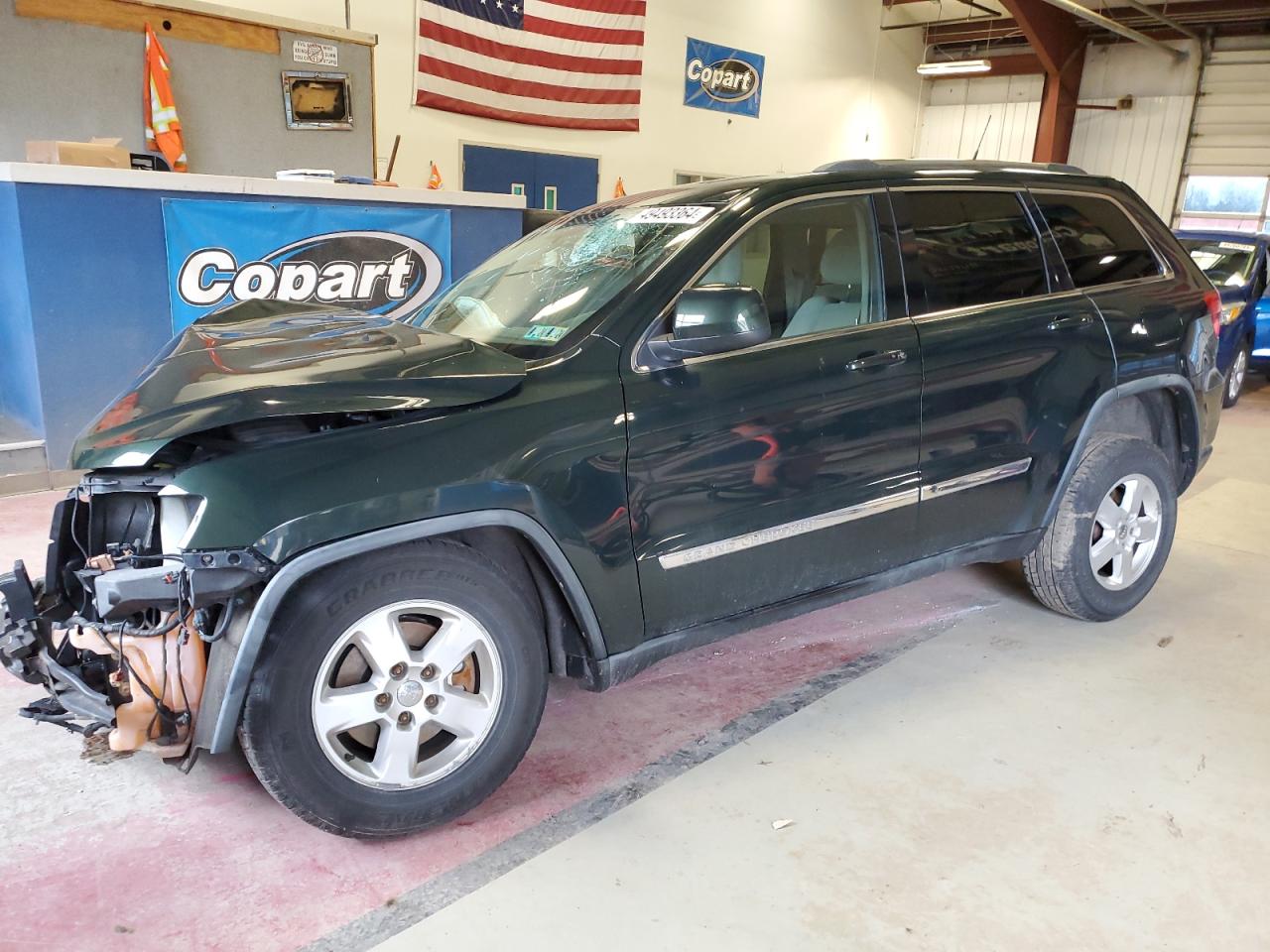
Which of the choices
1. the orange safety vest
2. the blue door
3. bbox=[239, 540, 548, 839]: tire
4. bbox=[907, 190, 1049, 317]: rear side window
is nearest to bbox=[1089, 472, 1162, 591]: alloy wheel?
bbox=[907, 190, 1049, 317]: rear side window

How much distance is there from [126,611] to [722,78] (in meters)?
14.6

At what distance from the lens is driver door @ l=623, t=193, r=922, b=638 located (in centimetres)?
245

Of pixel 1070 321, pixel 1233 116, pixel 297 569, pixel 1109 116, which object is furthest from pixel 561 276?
pixel 1109 116

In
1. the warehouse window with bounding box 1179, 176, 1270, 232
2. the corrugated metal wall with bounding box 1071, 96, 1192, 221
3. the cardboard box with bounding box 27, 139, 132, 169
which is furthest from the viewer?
the corrugated metal wall with bounding box 1071, 96, 1192, 221

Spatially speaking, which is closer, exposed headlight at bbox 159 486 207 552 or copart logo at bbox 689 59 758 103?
exposed headlight at bbox 159 486 207 552

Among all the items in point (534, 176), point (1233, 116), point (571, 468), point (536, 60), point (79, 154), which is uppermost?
point (1233, 116)

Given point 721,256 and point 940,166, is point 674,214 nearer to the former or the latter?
point 721,256

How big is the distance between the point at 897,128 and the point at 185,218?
16.8m

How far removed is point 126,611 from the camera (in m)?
1.99

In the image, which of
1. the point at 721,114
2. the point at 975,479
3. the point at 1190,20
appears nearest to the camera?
the point at 975,479

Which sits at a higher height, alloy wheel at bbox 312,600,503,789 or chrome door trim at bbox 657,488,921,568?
chrome door trim at bbox 657,488,921,568

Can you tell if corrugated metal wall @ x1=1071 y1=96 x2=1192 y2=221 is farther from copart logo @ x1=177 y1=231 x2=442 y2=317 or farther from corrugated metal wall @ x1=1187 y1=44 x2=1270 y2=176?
copart logo @ x1=177 y1=231 x2=442 y2=317

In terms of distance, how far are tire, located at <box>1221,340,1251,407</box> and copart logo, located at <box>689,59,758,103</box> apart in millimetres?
8893

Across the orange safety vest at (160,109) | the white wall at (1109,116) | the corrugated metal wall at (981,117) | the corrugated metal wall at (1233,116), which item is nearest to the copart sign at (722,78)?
the corrugated metal wall at (981,117)
